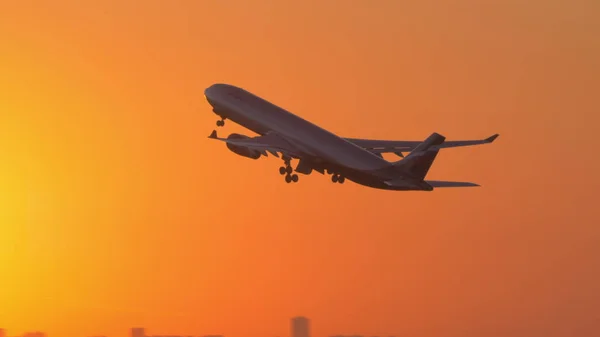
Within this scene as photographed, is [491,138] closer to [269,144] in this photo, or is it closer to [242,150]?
[269,144]

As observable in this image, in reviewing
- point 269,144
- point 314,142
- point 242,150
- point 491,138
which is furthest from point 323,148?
point 491,138

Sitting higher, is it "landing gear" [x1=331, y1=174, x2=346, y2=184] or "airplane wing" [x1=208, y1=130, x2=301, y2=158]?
"airplane wing" [x1=208, y1=130, x2=301, y2=158]

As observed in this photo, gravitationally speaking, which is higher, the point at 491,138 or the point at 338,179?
the point at 491,138

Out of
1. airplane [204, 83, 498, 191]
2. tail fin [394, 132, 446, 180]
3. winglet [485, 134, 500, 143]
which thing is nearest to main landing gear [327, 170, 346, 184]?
airplane [204, 83, 498, 191]

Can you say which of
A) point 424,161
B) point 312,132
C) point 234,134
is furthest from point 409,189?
point 234,134

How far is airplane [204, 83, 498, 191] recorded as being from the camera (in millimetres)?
108938

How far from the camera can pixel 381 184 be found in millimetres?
110500

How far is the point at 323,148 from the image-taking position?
4441 inches

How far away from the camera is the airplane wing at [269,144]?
375ft

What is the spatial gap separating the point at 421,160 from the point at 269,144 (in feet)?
48.5

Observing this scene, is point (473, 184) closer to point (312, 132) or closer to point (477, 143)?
point (477, 143)

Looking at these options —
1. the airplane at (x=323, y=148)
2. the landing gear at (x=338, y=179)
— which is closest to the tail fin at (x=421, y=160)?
the airplane at (x=323, y=148)

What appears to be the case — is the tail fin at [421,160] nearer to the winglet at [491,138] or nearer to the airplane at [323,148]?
the airplane at [323,148]

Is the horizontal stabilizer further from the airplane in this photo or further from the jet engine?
the jet engine
